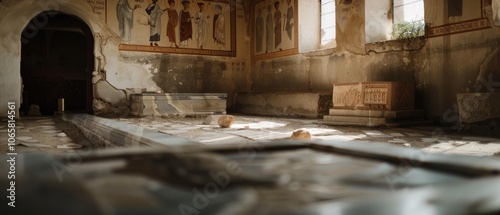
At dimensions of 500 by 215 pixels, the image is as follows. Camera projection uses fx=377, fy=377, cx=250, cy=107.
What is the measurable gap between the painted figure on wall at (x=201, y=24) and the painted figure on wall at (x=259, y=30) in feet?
5.35

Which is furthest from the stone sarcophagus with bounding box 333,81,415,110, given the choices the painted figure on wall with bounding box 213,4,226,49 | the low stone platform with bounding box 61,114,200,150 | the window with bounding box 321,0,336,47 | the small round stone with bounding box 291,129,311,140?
the painted figure on wall with bounding box 213,4,226,49

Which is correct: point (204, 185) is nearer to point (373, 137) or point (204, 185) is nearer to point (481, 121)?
point (373, 137)

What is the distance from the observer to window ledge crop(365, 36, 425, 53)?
7.09 metres

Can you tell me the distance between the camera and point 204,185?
1.19m

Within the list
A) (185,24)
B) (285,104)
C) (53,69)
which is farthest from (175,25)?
(53,69)

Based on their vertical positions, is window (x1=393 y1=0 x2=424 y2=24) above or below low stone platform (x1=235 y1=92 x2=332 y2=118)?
above

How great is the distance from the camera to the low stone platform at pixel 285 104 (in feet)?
28.6

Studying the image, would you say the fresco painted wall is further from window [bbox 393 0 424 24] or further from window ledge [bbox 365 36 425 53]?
window [bbox 393 0 424 24]

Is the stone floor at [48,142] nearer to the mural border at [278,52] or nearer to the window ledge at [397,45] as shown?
the window ledge at [397,45]

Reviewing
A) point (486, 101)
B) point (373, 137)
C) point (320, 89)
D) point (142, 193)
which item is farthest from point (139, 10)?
point (142, 193)

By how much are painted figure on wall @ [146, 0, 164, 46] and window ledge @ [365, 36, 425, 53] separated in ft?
19.6

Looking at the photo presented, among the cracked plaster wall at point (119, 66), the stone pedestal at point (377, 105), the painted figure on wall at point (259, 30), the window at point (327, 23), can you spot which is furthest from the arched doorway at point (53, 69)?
the stone pedestal at point (377, 105)

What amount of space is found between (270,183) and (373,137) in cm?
396

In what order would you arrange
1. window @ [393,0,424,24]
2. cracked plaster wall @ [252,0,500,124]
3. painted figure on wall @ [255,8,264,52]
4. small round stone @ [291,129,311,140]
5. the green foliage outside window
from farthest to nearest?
painted figure on wall @ [255,8,264,52], window @ [393,0,424,24], the green foliage outside window, cracked plaster wall @ [252,0,500,124], small round stone @ [291,129,311,140]
